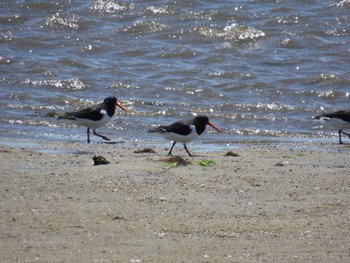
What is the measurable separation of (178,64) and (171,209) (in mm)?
13577

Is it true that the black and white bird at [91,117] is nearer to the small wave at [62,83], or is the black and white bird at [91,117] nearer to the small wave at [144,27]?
the small wave at [62,83]

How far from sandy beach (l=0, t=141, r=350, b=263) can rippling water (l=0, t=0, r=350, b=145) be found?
14.0 ft

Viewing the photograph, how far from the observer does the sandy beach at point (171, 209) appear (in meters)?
6.98

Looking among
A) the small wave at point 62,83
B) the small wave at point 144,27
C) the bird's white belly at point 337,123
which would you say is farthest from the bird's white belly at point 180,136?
the small wave at point 144,27

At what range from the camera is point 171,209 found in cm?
827

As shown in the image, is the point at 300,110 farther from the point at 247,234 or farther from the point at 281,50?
the point at 247,234

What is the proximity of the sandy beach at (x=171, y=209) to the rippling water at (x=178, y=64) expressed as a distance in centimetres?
426

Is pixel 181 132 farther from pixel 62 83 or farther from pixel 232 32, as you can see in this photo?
pixel 232 32

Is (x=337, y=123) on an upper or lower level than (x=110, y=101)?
lower

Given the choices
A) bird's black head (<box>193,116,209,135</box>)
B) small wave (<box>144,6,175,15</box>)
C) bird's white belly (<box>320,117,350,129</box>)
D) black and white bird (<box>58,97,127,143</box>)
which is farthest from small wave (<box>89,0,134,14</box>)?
bird's black head (<box>193,116,209,135</box>)

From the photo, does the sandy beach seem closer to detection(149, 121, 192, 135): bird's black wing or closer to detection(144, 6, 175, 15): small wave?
detection(149, 121, 192, 135): bird's black wing

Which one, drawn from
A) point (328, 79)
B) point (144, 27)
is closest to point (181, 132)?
point (328, 79)

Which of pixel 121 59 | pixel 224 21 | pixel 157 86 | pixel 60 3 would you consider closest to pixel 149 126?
pixel 157 86

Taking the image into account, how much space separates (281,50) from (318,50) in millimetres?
958
